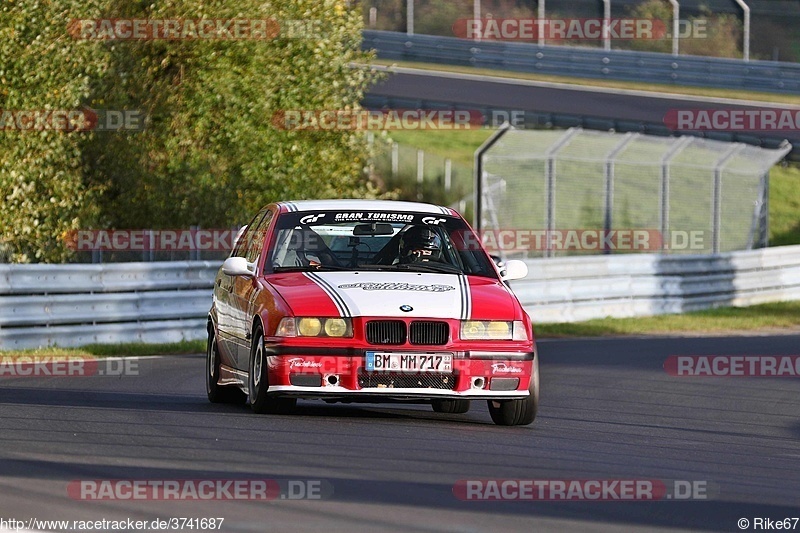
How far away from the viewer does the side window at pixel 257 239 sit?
11414 millimetres

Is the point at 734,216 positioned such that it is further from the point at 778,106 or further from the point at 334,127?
the point at 334,127

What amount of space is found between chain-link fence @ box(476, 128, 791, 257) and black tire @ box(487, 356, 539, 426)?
13.7m

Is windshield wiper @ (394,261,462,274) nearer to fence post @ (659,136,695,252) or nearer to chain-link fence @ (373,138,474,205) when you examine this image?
fence post @ (659,136,695,252)

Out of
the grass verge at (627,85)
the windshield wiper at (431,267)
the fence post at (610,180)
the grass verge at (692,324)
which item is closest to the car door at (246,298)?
the windshield wiper at (431,267)

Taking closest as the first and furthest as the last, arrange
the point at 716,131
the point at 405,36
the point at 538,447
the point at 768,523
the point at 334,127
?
the point at 768,523 → the point at 538,447 → the point at 334,127 → the point at 716,131 → the point at 405,36

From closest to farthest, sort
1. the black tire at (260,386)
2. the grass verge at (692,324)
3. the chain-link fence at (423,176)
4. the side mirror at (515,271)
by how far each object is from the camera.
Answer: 1. the black tire at (260,386)
2. the side mirror at (515,271)
3. the grass verge at (692,324)
4. the chain-link fence at (423,176)

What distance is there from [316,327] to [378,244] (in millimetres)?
1357

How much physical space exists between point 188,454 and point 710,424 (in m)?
4.38

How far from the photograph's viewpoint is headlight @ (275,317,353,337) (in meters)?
9.91

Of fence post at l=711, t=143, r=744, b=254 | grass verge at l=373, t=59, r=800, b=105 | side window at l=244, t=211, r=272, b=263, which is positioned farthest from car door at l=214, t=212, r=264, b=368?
grass verge at l=373, t=59, r=800, b=105

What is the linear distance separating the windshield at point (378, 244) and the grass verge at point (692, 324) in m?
10.1

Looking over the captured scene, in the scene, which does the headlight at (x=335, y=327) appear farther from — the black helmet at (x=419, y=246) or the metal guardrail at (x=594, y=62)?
the metal guardrail at (x=594, y=62)

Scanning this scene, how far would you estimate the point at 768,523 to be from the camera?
22.2 feet

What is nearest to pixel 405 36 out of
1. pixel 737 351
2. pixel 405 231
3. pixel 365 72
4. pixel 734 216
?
pixel 734 216
